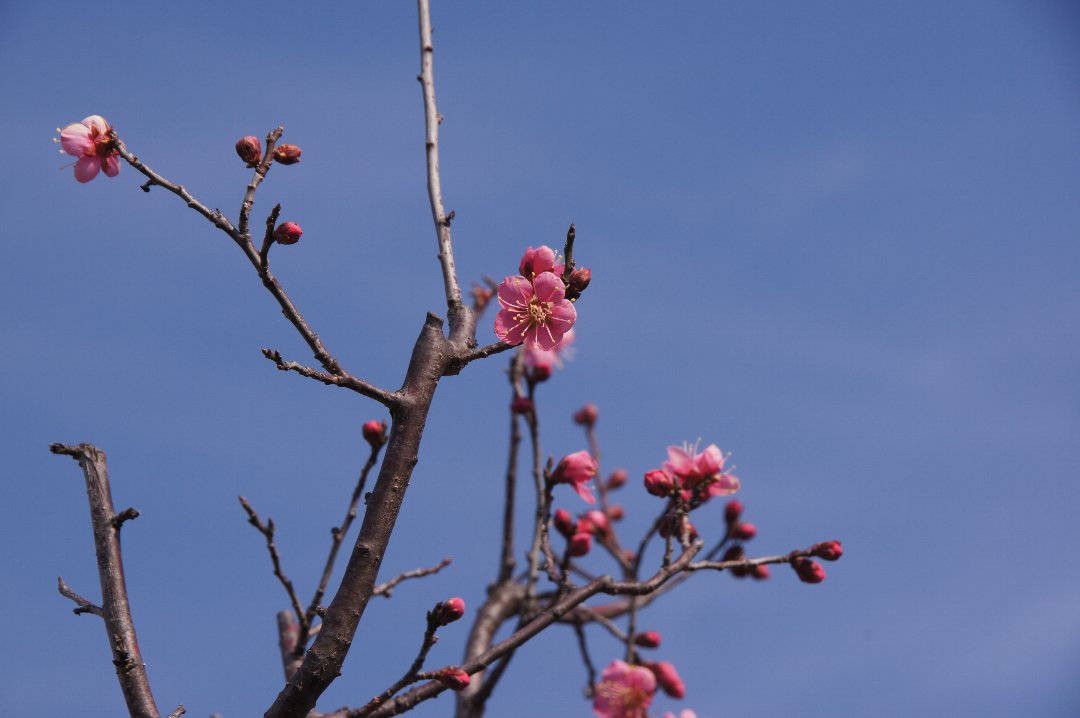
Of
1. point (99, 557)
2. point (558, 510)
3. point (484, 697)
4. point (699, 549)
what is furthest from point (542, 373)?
point (99, 557)

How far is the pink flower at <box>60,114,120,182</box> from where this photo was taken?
8.79 ft

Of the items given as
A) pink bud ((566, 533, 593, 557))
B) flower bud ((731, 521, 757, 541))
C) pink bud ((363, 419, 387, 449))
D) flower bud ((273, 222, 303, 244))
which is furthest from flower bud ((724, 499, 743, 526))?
flower bud ((273, 222, 303, 244))

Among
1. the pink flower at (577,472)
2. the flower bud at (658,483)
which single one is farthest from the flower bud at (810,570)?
the pink flower at (577,472)

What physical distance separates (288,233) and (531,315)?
69cm

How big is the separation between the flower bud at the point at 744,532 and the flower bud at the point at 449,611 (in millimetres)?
2062

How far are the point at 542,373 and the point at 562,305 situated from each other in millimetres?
2468

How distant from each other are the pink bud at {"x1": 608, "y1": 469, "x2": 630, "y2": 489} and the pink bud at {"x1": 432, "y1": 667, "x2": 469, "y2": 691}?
4.22 metres

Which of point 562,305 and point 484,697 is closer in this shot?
point 562,305

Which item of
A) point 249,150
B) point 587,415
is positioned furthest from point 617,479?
point 249,150

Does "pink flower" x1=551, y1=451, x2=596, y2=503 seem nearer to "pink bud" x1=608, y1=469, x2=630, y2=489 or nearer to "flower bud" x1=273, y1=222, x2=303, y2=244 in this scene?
"flower bud" x1=273, y1=222, x2=303, y2=244

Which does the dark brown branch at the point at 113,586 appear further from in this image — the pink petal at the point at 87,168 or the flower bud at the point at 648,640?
the flower bud at the point at 648,640

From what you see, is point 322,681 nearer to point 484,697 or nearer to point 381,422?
point 381,422

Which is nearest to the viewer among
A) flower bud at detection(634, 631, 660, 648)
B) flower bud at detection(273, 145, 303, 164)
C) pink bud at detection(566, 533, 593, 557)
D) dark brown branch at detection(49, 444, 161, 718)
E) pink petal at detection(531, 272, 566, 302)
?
dark brown branch at detection(49, 444, 161, 718)

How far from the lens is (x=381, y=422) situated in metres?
3.46
